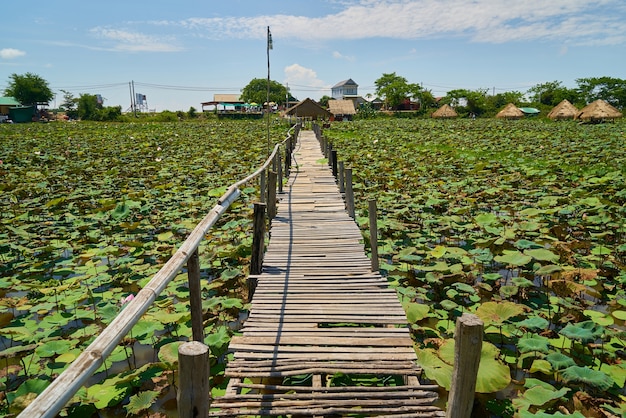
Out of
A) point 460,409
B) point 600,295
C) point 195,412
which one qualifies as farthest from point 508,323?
point 195,412

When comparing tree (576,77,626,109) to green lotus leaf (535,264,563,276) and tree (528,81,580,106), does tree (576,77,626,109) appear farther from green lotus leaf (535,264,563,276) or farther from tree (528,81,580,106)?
green lotus leaf (535,264,563,276)

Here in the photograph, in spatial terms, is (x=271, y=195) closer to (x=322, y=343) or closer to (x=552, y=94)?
(x=322, y=343)

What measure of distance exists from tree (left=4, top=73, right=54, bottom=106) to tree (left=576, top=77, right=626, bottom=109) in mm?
68133

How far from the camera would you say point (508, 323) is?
3.11 meters

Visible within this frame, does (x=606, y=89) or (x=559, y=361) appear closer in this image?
(x=559, y=361)

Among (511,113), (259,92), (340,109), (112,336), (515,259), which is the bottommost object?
(515,259)

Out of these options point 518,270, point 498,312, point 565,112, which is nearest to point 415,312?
point 498,312

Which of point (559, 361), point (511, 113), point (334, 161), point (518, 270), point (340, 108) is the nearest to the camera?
point (559, 361)

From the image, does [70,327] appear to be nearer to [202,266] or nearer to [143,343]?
[143,343]

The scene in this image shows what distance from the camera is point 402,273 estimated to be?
14.4 feet

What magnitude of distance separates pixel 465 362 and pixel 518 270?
10.9ft

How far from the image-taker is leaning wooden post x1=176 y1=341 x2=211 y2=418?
1.24 m

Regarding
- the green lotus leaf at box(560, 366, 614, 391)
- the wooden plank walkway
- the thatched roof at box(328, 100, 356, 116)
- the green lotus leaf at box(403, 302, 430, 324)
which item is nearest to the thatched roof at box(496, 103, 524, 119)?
the thatched roof at box(328, 100, 356, 116)

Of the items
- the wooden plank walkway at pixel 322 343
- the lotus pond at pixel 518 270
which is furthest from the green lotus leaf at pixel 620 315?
the wooden plank walkway at pixel 322 343
